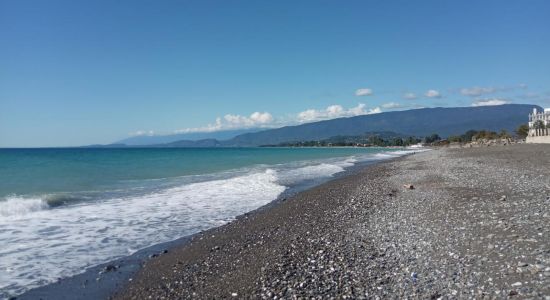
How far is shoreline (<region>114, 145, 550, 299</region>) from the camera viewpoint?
601cm

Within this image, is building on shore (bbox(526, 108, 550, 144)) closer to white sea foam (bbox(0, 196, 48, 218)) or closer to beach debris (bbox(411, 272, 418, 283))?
beach debris (bbox(411, 272, 418, 283))

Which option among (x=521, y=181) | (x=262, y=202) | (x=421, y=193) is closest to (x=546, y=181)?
(x=521, y=181)

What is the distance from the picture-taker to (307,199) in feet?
56.6

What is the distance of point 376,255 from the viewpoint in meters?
7.67

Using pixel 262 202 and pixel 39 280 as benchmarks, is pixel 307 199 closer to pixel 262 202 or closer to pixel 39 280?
pixel 262 202

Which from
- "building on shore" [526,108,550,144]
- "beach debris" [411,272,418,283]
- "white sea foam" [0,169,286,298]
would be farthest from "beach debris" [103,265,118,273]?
"building on shore" [526,108,550,144]

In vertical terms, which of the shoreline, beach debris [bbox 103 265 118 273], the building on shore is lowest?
beach debris [bbox 103 265 118 273]

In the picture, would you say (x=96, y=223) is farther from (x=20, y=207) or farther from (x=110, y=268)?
(x=20, y=207)

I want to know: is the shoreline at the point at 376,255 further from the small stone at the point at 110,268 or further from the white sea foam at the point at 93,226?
the white sea foam at the point at 93,226

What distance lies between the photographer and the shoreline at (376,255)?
19.7 feet

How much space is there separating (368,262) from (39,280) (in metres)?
6.70

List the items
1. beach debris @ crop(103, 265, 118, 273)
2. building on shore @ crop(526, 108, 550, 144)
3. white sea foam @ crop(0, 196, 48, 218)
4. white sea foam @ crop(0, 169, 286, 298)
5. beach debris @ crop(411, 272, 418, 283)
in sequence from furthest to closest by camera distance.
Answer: building on shore @ crop(526, 108, 550, 144), white sea foam @ crop(0, 196, 48, 218), white sea foam @ crop(0, 169, 286, 298), beach debris @ crop(103, 265, 118, 273), beach debris @ crop(411, 272, 418, 283)

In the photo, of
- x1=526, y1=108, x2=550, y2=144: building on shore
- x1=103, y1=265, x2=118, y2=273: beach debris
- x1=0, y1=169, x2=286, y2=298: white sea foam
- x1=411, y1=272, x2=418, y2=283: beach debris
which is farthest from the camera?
x1=526, y1=108, x2=550, y2=144: building on shore

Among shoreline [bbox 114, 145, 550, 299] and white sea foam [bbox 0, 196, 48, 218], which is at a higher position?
white sea foam [bbox 0, 196, 48, 218]
